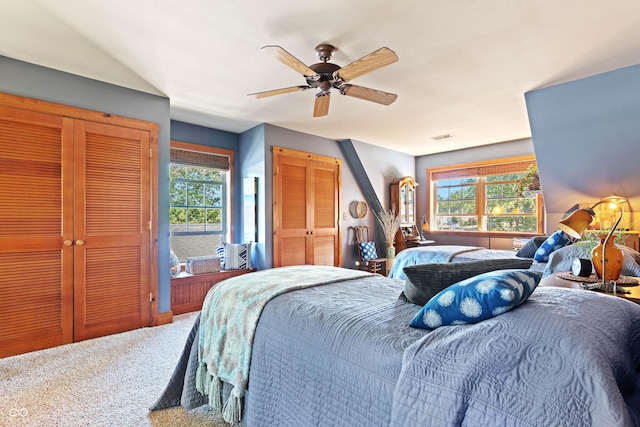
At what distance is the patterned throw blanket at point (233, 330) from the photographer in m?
1.52

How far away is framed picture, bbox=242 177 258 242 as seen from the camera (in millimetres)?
4508

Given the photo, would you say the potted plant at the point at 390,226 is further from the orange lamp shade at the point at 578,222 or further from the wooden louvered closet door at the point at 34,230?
the wooden louvered closet door at the point at 34,230

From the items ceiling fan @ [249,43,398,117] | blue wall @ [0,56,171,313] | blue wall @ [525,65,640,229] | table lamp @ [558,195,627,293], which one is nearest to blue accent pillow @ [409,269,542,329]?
table lamp @ [558,195,627,293]

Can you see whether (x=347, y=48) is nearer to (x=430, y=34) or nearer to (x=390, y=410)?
(x=430, y=34)

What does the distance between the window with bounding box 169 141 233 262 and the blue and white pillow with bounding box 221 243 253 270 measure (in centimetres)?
54

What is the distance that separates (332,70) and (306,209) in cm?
269

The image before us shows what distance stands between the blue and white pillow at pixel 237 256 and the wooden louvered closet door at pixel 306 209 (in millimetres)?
400

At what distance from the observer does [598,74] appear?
2898 mm

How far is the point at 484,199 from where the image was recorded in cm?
588

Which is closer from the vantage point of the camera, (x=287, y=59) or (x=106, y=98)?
(x=287, y=59)

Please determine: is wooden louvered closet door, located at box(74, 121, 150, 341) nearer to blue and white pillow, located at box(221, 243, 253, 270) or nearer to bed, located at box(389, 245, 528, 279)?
blue and white pillow, located at box(221, 243, 253, 270)

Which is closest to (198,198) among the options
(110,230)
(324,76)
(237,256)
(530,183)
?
(237,256)

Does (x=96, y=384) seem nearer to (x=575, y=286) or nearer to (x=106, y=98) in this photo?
(x=106, y=98)

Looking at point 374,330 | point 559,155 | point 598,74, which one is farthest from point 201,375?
point 559,155
